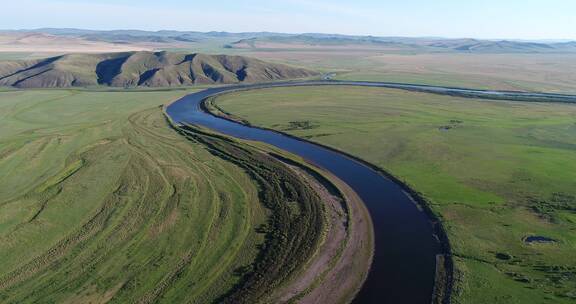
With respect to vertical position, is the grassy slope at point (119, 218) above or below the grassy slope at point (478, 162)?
below

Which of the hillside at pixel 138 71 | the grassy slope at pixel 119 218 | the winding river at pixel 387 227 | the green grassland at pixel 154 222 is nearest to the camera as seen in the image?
the green grassland at pixel 154 222

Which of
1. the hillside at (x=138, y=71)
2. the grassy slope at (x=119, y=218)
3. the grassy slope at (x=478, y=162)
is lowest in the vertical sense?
the grassy slope at (x=119, y=218)

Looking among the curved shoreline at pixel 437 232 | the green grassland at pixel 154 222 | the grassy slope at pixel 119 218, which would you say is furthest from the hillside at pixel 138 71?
the curved shoreline at pixel 437 232

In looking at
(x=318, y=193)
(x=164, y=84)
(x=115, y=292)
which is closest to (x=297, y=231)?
(x=318, y=193)

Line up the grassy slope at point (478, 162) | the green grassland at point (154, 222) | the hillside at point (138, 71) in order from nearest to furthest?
the green grassland at point (154, 222), the grassy slope at point (478, 162), the hillside at point (138, 71)

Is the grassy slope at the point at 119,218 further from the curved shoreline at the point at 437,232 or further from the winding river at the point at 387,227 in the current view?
the curved shoreline at the point at 437,232

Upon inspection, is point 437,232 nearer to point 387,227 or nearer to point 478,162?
point 387,227

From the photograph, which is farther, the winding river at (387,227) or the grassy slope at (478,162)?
the grassy slope at (478,162)
